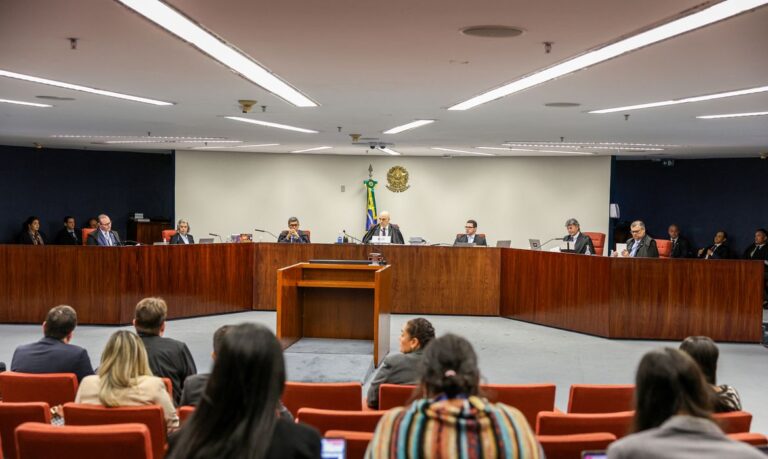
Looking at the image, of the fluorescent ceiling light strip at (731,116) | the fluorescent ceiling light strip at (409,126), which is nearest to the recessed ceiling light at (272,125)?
the fluorescent ceiling light strip at (409,126)

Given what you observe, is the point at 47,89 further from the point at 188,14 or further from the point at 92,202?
the point at 92,202

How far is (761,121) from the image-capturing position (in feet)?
29.6

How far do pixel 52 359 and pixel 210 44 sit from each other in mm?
2281

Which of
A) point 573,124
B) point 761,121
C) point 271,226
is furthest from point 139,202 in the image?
point 761,121

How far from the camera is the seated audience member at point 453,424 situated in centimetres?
195

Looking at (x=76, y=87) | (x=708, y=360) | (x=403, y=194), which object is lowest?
(x=708, y=360)

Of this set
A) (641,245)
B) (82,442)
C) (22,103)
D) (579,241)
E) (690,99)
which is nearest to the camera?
(82,442)

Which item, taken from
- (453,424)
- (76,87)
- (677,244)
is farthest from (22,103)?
(677,244)

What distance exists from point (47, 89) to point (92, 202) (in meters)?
11.6

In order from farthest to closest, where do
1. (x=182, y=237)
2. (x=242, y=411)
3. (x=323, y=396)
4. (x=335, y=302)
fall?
1. (x=182, y=237)
2. (x=335, y=302)
3. (x=323, y=396)
4. (x=242, y=411)

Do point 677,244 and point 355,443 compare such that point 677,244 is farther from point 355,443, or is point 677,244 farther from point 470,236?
point 355,443

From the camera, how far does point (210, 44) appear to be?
5.01 meters

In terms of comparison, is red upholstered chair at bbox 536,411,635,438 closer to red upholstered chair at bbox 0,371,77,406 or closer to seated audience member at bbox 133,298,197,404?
seated audience member at bbox 133,298,197,404

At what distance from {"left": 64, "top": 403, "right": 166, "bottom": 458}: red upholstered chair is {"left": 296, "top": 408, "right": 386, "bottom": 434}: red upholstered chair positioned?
2.07ft
